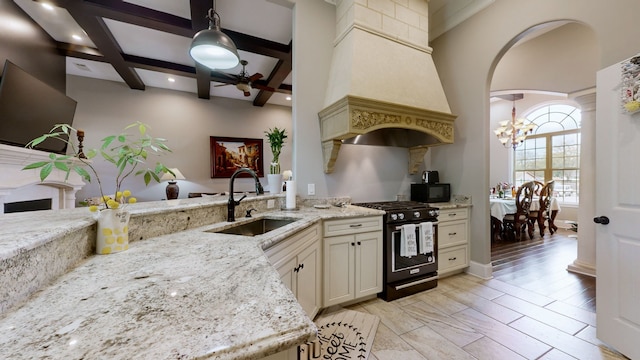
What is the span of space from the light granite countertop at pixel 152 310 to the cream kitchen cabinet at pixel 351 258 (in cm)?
125

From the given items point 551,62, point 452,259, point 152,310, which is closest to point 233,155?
point 452,259

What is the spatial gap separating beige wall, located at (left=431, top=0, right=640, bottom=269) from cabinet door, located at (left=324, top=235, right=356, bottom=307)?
6.13ft

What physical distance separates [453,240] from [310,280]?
79.8 inches

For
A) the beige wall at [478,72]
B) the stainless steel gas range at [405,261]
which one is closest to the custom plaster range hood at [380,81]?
the beige wall at [478,72]

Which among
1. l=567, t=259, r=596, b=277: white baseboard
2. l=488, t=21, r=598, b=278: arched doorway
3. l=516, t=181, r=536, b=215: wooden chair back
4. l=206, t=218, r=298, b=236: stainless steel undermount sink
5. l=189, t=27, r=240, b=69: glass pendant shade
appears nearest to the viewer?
l=189, t=27, r=240, b=69: glass pendant shade

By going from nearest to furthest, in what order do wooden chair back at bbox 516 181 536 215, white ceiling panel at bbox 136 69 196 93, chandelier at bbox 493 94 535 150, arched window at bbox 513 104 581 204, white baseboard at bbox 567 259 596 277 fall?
1. white baseboard at bbox 567 259 596 277
2. wooden chair back at bbox 516 181 536 215
3. white ceiling panel at bbox 136 69 196 93
4. chandelier at bbox 493 94 535 150
5. arched window at bbox 513 104 581 204

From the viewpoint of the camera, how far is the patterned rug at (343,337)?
168 cm

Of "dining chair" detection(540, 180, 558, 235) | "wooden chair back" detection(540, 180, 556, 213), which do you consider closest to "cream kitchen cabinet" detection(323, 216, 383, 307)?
"wooden chair back" detection(540, 180, 556, 213)

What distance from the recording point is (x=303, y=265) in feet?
5.94

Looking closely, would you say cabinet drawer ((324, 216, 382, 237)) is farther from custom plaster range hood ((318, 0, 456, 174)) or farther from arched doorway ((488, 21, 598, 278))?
arched doorway ((488, 21, 598, 278))

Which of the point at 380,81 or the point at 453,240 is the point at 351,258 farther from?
the point at 380,81

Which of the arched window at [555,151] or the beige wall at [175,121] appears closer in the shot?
the beige wall at [175,121]

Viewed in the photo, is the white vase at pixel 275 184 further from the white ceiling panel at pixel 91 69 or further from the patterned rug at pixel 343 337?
the white ceiling panel at pixel 91 69

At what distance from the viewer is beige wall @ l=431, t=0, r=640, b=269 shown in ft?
8.13
